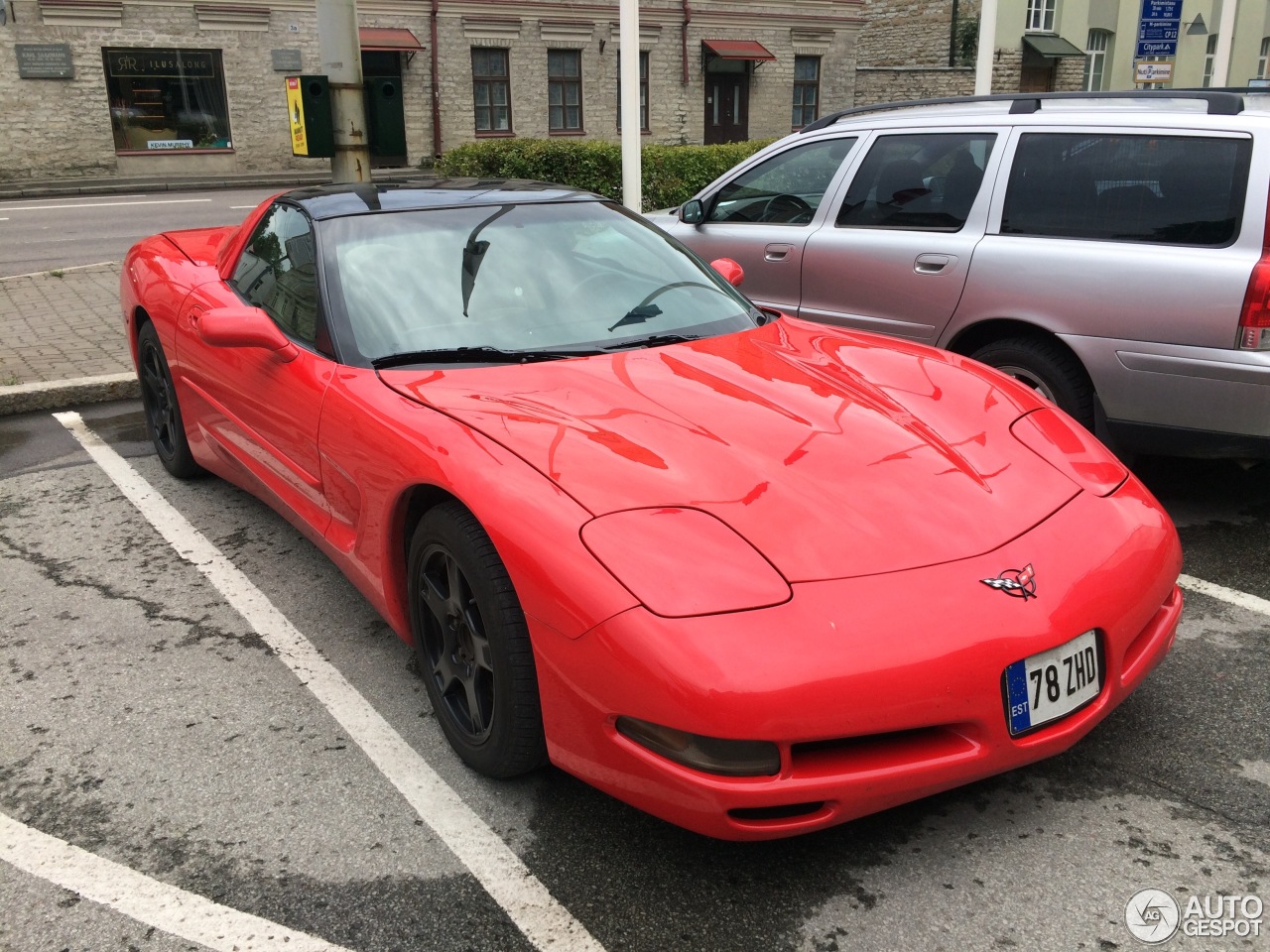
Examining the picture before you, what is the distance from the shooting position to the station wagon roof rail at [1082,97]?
446 centimetres

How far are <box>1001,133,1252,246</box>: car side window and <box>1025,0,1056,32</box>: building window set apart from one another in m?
30.5

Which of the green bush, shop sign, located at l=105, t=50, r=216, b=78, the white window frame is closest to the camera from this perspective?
the green bush

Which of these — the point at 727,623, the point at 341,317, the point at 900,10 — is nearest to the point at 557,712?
the point at 727,623

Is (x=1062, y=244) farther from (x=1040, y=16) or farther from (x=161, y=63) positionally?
(x=1040, y=16)

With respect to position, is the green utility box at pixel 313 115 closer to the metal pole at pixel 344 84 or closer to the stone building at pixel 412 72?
the metal pole at pixel 344 84

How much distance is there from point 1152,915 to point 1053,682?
0.51 metres

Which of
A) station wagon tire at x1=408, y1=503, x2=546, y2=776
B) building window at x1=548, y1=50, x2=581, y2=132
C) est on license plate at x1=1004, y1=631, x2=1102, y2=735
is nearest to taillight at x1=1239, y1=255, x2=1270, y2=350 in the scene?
est on license plate at x1=1004, y1=631, x2=1102, y2=735

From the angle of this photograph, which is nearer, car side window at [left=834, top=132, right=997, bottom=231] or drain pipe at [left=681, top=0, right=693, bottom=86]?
car side window at [left=834, top=132, right=997, bottom=231]

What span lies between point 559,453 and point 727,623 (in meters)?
0.70

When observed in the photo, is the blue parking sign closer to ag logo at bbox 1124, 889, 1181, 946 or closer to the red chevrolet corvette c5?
the red chevrolet corvette c5

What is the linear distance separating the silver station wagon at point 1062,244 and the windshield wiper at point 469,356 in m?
2.30

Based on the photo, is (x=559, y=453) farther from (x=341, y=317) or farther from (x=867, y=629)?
(x=341, y=317)

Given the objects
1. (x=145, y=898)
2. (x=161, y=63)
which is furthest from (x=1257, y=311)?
(x=161, y=63)

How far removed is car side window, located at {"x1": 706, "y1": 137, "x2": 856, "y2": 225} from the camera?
5.76 m
